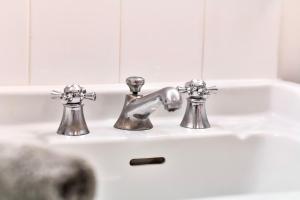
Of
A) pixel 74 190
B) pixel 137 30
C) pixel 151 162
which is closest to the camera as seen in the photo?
pixel 74 190

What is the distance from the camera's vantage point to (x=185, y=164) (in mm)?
745

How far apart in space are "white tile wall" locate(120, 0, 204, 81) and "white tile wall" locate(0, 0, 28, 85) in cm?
16

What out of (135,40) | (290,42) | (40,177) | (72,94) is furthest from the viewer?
(290,42)

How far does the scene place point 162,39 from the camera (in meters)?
0.85

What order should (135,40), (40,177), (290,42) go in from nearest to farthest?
(40,177)
(135,40)
(290,42)

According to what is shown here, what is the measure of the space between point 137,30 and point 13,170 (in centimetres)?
50

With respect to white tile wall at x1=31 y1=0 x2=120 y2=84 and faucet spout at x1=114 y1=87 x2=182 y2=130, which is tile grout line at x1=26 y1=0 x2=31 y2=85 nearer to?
white tile wall at x1=31 y1=0 x2=120 y2=84

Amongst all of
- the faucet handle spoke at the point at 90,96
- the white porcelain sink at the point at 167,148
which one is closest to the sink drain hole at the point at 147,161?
the white porcelain sink at the point at 167,148

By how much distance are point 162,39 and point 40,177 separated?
1.68ft

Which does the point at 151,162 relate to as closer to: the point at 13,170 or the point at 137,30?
the point at 137,30

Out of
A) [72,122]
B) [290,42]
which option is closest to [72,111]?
[72,122]

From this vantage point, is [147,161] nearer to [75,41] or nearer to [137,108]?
[137,108]

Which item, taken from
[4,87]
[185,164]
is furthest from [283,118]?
[4,87]

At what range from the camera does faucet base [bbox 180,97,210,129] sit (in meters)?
0.78
